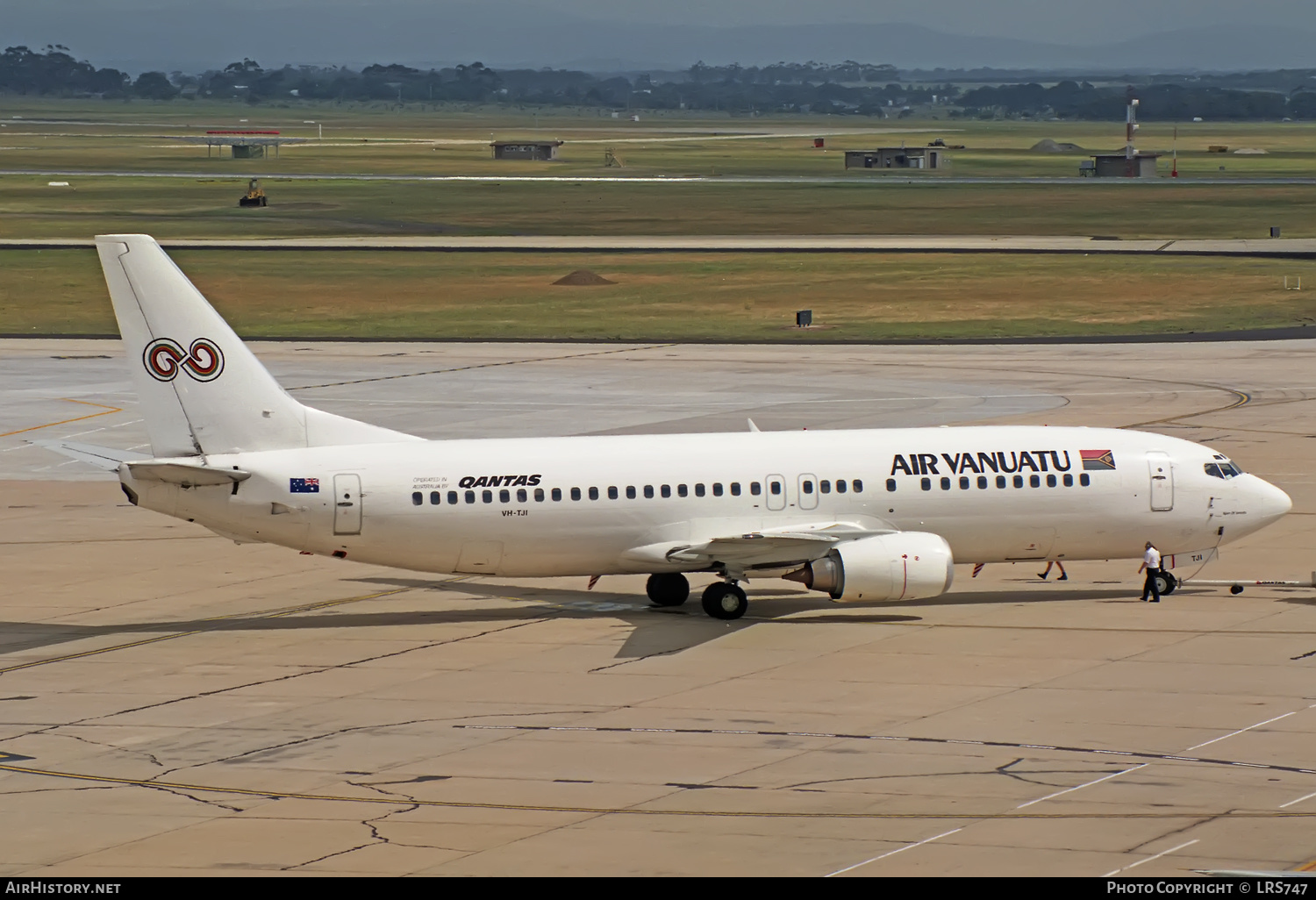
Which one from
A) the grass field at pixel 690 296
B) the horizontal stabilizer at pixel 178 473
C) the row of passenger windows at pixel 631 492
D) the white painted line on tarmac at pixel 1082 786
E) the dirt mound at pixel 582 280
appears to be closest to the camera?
the white painted line on tarmac at pixel 1082 786

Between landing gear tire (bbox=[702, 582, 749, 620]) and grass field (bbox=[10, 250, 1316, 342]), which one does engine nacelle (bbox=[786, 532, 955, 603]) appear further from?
grass field (bbox=[10, 250, 1316, 342])

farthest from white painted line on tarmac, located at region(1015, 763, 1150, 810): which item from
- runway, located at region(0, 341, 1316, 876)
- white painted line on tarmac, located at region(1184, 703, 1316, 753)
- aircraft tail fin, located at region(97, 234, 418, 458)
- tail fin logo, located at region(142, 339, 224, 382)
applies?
tail fin logo, located at region(142, 339, 224, 382)

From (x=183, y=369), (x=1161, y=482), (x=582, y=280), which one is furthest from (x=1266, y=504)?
(x=582, y=280)

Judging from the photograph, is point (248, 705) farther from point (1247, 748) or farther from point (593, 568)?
point (1247, 748)

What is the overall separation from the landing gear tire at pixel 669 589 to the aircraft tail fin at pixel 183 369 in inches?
382

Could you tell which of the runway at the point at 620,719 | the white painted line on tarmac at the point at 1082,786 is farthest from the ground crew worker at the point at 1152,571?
the white painted line on tarmac at the point at 1082,786

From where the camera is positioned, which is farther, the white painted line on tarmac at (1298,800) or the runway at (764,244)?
the runway at (764,244)

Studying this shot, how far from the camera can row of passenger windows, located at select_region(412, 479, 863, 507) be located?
159 feet

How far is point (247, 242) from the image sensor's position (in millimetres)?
172500

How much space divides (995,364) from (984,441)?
53.8 metres

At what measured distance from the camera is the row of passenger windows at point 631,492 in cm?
4856

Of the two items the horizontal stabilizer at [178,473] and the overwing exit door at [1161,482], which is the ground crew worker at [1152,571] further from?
the horizontal stabilizer at [178,473]
